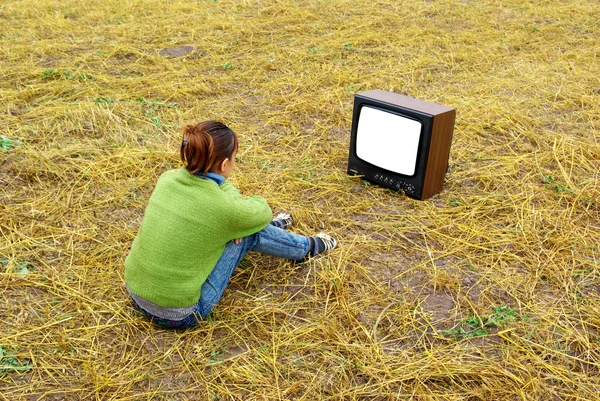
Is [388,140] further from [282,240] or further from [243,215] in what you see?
[243,215]

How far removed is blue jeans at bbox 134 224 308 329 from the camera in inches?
90.2

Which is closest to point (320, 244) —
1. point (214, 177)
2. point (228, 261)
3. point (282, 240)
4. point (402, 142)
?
point (282, 240)

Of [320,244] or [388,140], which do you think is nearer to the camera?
[320,244]

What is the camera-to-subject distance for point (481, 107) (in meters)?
4.53

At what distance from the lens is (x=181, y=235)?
212 centimetres

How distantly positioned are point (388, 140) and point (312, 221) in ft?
2.13

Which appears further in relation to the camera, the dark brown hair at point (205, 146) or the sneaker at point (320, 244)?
the sneaker at point (320, 244)

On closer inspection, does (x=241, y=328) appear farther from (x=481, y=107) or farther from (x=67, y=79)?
(x=67, y=79)

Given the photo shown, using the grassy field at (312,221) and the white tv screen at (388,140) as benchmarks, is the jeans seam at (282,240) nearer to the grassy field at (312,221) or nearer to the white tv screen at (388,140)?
the grassy field at (312,221)

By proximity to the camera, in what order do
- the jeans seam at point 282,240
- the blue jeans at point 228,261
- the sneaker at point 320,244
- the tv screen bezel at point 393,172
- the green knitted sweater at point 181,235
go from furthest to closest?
the tv screen bezel at point 393,172 → the sneaker at point 320,244 → the jeans seam at point 282,240 → the blue jeans at point 228,261 → the green knitted sweater at point 181,235

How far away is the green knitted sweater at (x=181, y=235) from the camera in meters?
2.13

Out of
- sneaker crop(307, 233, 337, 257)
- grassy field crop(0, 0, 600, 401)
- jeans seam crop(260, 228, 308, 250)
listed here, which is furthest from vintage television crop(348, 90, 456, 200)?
jeans seam crop(260, 228, 308, 250)

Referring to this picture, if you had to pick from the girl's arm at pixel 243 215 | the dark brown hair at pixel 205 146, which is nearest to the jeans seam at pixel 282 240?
the girl's arm at pixel 243 215

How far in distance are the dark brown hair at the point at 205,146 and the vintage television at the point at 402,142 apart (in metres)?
1.26
